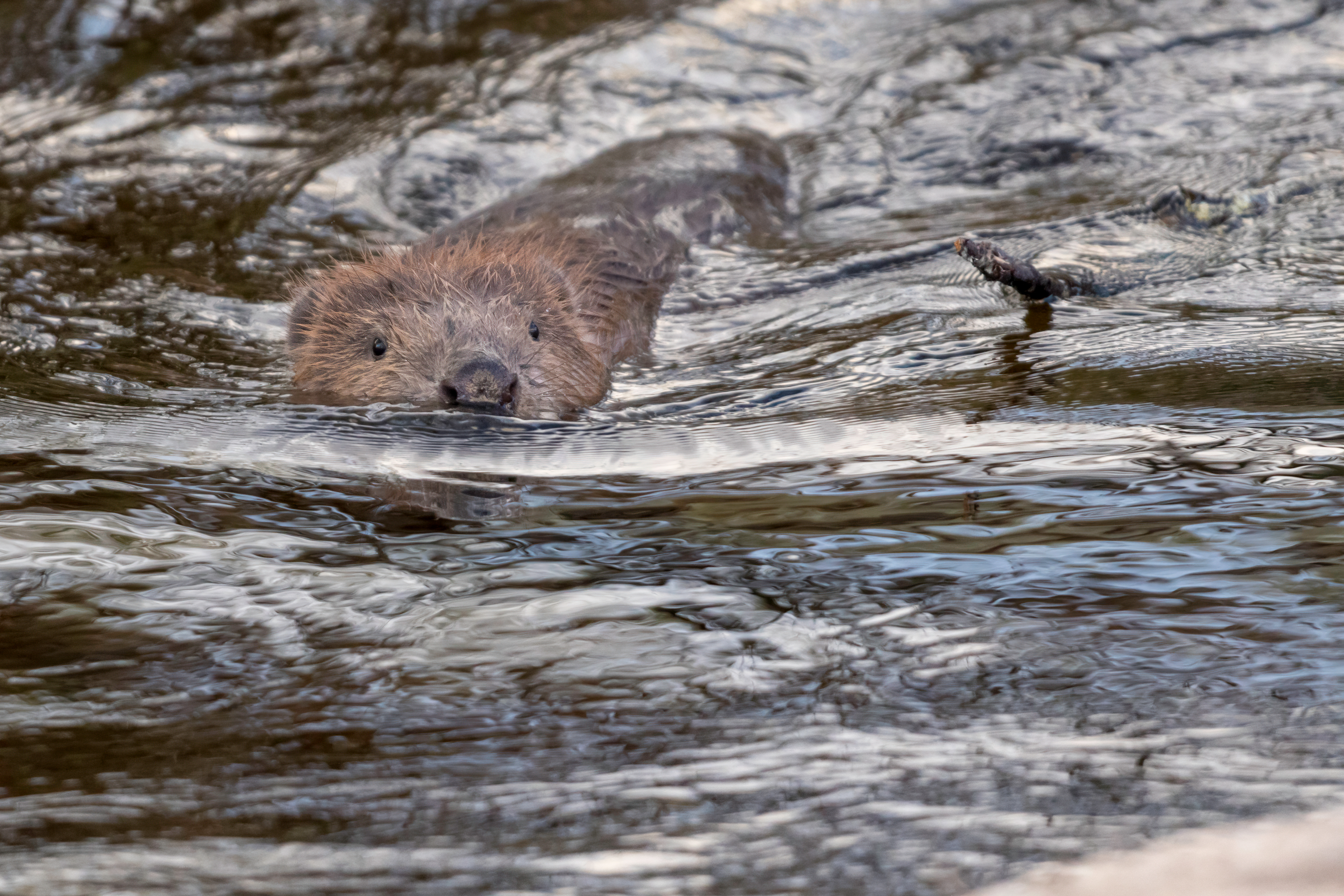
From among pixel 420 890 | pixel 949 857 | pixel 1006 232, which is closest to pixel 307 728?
pixel 420 890

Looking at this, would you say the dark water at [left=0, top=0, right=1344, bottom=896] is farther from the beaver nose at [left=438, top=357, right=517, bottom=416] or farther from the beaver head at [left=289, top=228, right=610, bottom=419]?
the beaver head at [left=289, top=228, right=610, bottom=419]

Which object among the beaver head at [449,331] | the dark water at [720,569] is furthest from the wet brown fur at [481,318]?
the dark water at [720,569]

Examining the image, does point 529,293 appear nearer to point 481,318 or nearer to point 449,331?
point 481,318

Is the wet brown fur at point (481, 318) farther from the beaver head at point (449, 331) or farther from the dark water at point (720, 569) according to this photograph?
the dark water at point (720, 569)

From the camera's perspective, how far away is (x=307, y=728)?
2.20 m

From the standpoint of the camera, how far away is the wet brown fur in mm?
4594

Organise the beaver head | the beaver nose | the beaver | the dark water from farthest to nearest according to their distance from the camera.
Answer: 1. the beaver
2. the beaver head
3. the beaver nose
4. the dark water

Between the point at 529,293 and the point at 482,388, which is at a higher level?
the point at 529,293

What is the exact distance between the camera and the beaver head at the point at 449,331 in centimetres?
443

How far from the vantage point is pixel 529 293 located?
16.7 feet

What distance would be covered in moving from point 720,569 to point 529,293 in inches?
102

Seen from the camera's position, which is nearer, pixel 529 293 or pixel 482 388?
pixel 482 388

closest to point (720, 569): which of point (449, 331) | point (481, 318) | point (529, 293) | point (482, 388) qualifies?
point (482, 388)

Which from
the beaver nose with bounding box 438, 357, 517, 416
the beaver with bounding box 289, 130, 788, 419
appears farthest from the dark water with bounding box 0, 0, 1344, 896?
the beaver with bounding box 289, 130, 788, 419
